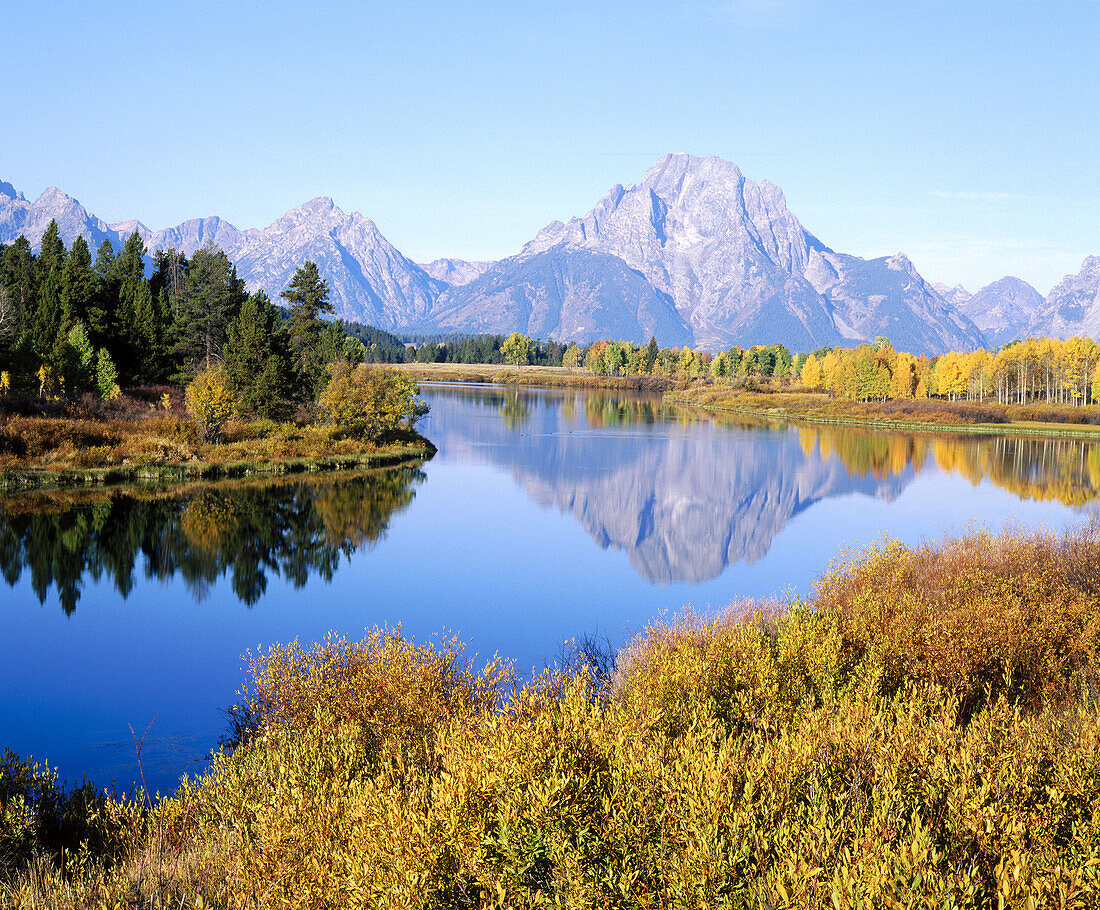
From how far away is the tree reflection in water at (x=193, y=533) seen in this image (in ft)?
91.4

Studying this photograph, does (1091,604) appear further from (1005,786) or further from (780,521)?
(780,521)

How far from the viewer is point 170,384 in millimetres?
73688

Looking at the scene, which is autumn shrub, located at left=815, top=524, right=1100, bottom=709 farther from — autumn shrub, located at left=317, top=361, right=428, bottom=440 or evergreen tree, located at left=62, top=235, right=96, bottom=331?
evergreen tree, located at left=62, top=235, right=96, bottom=331

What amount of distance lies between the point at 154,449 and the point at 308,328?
70.2 feet

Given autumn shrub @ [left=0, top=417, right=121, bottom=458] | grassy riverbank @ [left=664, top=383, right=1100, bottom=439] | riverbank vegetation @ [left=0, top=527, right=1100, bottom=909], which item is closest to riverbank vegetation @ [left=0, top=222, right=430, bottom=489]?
autumn shrub @ [left=0, top=417, right=121, bottom=458]

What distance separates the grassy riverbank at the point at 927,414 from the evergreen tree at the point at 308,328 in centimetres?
6973

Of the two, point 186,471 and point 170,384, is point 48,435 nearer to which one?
point 186,471

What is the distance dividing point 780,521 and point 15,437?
40928 mm

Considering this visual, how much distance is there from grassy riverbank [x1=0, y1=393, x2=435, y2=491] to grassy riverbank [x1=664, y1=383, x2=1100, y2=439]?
7048 cm

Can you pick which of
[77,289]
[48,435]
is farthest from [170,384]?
[48,435]

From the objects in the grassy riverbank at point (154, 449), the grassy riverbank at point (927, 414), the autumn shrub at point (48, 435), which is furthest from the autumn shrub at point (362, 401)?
the grassy riverbank at point (927, 414)

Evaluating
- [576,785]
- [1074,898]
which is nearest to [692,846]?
[576,785]

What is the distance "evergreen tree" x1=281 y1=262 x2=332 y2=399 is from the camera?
6462cm

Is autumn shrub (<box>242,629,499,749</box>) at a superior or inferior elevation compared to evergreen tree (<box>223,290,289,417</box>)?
inferior
